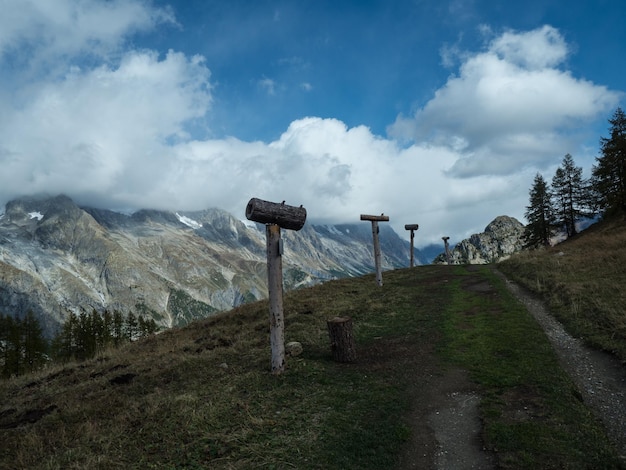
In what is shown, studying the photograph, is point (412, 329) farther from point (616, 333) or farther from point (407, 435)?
point (407, 435)

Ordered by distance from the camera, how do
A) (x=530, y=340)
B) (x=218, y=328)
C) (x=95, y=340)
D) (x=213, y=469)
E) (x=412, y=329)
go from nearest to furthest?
(x=213, y=469), (x=530, y=340), (x=412, y=329), (x=218, y=328), (x=95, y=340)

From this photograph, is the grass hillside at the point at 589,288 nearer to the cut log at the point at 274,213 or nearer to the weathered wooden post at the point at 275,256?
the weathered wooden post at the point at 275,256

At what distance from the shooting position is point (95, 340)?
66.4 meters

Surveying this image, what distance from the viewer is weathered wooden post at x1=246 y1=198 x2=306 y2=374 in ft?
43.6

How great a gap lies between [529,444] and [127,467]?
8.49m

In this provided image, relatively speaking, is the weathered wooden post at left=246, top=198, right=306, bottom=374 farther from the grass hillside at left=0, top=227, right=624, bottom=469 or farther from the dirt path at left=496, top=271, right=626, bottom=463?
the dirt path at left=496, top=271, right=626, bottom=463

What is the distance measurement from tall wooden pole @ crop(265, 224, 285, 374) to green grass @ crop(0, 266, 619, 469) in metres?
0.64

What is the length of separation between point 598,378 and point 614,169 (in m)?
54.7

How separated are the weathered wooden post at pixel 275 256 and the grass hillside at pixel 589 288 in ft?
36.9

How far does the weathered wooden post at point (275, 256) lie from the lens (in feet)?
43.6

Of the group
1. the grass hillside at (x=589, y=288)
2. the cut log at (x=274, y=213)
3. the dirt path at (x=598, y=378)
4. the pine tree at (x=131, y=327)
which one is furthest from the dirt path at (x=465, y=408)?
the pine tree at (x=131, y=327)

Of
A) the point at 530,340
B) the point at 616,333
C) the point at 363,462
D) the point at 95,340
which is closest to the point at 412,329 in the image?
the point at 530,340

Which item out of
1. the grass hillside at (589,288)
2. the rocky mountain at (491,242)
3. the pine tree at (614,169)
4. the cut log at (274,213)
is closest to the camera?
the cut log at (274,213)

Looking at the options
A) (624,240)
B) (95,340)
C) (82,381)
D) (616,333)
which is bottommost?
(95,340)
